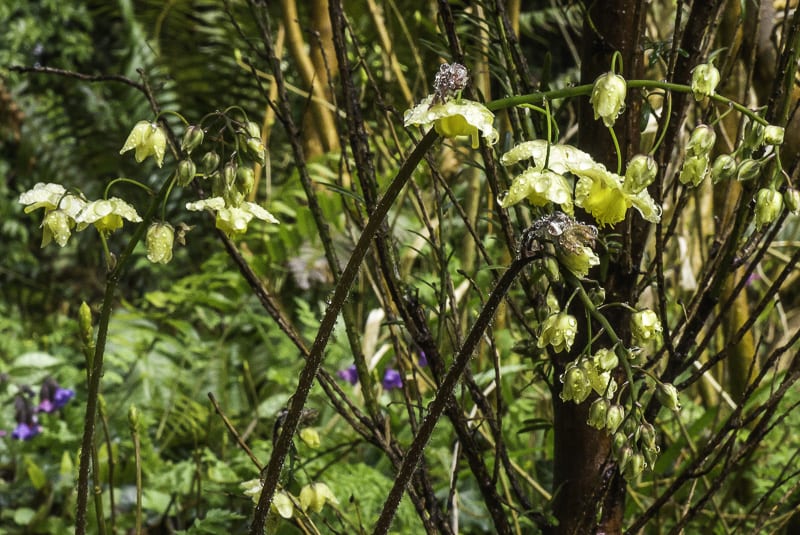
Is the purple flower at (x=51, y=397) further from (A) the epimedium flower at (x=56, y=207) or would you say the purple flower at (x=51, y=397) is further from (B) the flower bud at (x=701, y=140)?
(B) the flower bud at (x=701, y=140)

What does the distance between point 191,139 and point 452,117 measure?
0.22 metres

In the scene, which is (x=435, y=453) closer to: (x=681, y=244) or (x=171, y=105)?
(x=681, y=244)

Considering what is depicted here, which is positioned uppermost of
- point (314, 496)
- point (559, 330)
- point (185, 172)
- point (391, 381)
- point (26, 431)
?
point (185, 172)

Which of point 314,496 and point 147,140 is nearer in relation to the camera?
point 147,140

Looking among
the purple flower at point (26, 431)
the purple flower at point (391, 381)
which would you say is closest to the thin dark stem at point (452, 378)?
the purple flower at point (391, 381)

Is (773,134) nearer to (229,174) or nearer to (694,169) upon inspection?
(694,169)

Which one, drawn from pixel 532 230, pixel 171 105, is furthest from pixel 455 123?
pixel 171 105

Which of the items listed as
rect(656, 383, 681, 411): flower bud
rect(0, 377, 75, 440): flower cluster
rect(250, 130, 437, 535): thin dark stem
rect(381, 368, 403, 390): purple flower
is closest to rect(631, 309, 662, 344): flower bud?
rect(656, 383, 681, 411): flower bud

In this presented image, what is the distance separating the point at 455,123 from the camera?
1.83ft

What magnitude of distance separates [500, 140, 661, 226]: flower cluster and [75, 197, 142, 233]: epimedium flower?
352mm

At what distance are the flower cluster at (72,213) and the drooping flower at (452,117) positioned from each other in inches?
12.6

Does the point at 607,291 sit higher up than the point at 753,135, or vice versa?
the point at 753,135

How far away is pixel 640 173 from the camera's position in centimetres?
60

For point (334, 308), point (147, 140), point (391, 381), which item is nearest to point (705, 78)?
point (334, 308)
